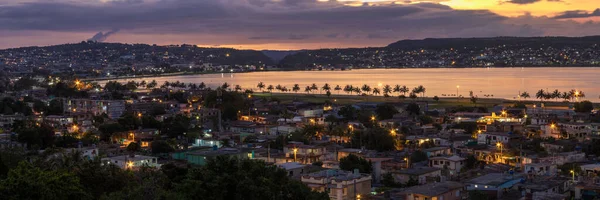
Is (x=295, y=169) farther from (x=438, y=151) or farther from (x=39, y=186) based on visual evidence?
(x=39, y=186)

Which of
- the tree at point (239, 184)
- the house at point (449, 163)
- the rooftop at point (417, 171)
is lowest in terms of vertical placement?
the house at point (449, 163)

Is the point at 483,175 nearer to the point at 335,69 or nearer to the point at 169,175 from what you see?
the point at 169,175

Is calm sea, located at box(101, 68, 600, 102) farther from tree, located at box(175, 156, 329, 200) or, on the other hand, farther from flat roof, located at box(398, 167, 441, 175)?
tree, located at box(175, 156, 329, 200)

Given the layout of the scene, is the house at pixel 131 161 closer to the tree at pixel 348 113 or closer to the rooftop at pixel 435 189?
the rooftop at pixel 435 189

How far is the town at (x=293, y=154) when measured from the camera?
9.94 meters

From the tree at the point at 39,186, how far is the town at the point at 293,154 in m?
0.02

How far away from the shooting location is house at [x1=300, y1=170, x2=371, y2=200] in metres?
13.0

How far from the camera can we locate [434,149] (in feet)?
67.1

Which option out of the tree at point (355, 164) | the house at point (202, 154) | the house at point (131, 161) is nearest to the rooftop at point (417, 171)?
the tree at point (355, 164)

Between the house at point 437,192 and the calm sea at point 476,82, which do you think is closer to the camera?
the house at point 437,192

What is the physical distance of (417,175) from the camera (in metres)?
16.0

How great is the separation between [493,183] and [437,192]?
6.96ft

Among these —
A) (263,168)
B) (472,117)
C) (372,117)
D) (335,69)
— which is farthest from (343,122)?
(335,69)

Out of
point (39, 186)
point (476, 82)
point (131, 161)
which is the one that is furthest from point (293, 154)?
point (476, 82)
